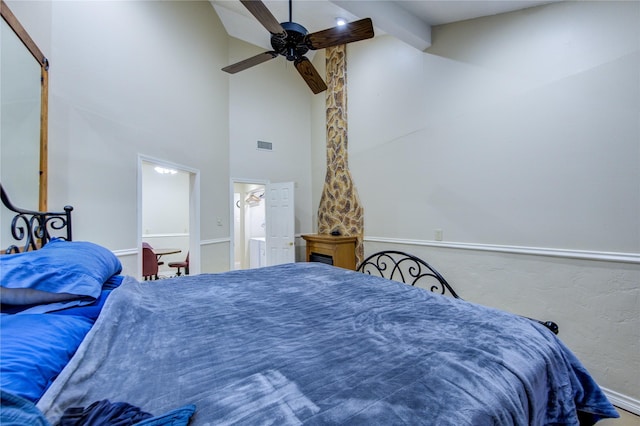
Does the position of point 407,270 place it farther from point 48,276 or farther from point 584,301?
point 48,276

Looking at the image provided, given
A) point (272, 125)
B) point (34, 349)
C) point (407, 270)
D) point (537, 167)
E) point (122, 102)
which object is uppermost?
point (272, 125)

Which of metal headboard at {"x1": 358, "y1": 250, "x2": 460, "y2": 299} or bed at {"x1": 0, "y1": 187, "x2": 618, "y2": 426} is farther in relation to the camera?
metal headboard at {"x1": 358, "y1": 250, "x2": 460, "y2": 299}

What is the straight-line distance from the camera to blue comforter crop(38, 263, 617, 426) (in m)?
0.67

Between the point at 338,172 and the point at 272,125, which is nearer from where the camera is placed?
the point at 338,172

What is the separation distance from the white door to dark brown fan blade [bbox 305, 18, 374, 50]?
276cm

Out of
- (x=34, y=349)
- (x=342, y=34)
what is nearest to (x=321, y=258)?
(x=342, y=34)

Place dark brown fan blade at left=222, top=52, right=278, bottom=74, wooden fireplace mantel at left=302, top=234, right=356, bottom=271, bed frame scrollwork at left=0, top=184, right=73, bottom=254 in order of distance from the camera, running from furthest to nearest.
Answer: wooden fireplace mantel at left=302, top=234, right=356, bottom=271 < dark brown fan blade at left=222, top=52, right=278, bottom=74 < bed frame scrollwork at left=0, top=184, right=73, bottom=254

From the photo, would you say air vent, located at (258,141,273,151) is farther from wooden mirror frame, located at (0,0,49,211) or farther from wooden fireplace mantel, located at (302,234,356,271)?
wooden mirror frame, located at (0,0,49,211)

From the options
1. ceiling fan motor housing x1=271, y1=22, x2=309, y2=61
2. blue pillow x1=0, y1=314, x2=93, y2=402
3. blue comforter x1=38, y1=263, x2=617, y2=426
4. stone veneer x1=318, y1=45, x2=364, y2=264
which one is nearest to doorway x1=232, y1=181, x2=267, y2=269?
stone veneer x1=318, y1=45, x2=364, y2=264

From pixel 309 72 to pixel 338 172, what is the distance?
2.09 m

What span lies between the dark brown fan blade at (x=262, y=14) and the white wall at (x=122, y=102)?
1.56 metres

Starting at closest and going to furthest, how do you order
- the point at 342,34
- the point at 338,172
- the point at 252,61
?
the point at 342,34, the point at 252,61, the point at 338,172

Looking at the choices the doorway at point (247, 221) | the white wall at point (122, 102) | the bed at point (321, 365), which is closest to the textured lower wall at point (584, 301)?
the bed at point (321, 365)

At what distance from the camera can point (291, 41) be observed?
2.28 m
